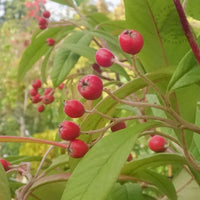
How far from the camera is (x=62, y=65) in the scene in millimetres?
1188

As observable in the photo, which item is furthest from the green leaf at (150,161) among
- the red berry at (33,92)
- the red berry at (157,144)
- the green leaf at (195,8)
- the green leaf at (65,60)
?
the red berry at (33,92)

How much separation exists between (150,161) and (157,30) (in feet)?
0.78

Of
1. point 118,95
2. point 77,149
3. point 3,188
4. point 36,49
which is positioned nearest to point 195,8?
point 118,95

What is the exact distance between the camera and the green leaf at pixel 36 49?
1.44 metres

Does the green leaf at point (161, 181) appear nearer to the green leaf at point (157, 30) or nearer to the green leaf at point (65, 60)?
the green leaf at point (157, 30)

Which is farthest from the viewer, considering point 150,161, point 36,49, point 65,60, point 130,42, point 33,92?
point 36,49

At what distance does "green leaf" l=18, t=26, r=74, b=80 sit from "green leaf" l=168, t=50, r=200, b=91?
3.15 feet

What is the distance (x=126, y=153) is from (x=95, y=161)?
0.05m

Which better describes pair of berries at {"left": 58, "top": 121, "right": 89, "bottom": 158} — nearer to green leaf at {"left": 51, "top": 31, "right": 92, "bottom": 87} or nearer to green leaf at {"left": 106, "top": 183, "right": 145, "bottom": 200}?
green leaf at {"left": 106, "top": 183, "right": 145, "bottom": 200}

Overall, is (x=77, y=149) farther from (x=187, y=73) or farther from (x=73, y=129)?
(x=187, y=73)

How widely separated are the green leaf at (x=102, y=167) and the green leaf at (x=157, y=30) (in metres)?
0.12

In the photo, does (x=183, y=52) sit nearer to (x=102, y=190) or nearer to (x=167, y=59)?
(x=167, y=59)

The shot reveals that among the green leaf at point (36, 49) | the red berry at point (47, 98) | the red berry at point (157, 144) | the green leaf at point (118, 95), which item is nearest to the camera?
the green leaf at point (118, 95)

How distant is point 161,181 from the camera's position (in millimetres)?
761
